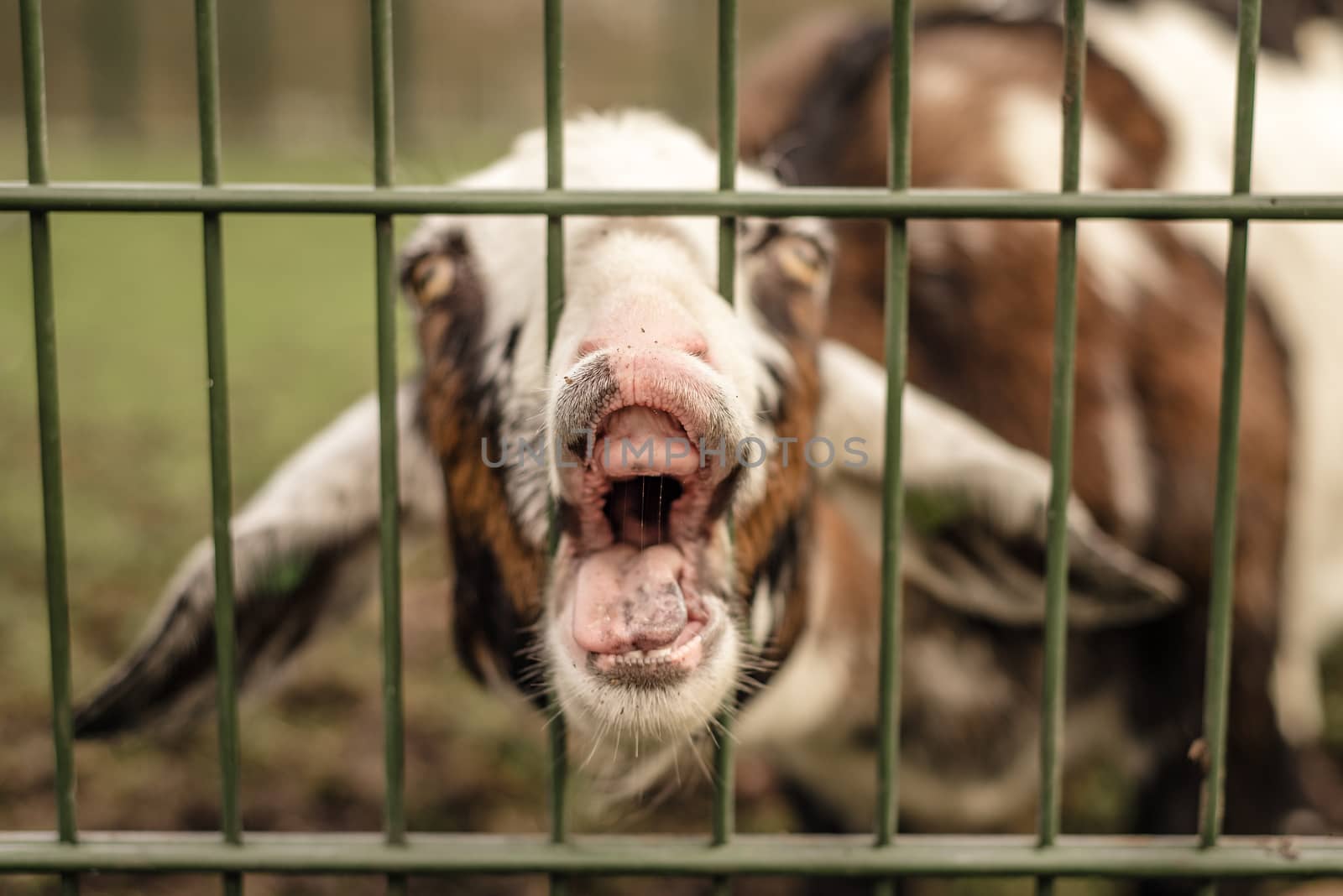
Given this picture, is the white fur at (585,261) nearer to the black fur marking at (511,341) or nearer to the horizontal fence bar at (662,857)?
the black fur marking at (511,341)

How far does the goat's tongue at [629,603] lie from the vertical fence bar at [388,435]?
0.82 feet

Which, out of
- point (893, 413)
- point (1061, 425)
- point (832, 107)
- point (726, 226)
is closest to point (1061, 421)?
point (1061, 425)

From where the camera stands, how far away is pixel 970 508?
7.63ft

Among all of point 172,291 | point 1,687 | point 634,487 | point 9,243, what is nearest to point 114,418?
point 1,687

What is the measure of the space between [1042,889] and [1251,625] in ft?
4.25

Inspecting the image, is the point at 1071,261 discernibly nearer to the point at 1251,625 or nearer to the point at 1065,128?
the point at 1065,128

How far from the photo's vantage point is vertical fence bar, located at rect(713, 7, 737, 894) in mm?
1544

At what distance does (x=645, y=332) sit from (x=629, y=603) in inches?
11.7

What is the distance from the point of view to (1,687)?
4.03 metres

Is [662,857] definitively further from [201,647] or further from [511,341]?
[201,647]

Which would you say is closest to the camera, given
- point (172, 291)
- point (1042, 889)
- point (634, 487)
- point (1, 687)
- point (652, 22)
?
point (634, 487)

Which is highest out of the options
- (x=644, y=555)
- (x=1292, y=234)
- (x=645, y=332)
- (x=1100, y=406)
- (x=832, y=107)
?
(x=832, y=107)

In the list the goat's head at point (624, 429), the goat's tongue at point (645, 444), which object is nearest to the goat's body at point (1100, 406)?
the goat's head at point (624, 429)

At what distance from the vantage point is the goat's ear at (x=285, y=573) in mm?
2043
